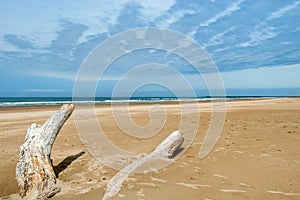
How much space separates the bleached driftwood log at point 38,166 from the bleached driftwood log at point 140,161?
104 cm

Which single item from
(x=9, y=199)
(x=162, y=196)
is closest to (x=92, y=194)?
(x=162, y=196)

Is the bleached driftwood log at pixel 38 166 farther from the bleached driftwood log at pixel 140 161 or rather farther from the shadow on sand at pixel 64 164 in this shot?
the bleached driftwood log at pixel 140 161

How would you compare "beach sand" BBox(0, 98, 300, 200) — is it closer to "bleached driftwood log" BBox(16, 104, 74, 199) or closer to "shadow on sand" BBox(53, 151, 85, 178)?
"shadow on sand" BBox(53, 151, 85, 178)

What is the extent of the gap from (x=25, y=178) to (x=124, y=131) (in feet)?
22.0

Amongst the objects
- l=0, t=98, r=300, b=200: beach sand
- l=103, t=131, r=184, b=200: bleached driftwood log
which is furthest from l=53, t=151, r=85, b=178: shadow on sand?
l=103, t=131, r=184, b=200: bleached driftwood log

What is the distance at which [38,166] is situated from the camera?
4.80 metres

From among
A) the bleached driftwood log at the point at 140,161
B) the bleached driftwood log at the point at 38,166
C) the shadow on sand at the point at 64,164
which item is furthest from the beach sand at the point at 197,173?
the bleached driftwood log at the point at 38,166

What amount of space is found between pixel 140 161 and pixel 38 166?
2119mm

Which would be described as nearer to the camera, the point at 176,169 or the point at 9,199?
the point at 9,199

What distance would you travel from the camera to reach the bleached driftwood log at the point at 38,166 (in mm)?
4484

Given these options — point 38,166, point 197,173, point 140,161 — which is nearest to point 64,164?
point 38,166

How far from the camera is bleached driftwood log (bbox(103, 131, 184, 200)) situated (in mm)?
4452

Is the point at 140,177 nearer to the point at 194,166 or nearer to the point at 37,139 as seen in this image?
the point at 194,166

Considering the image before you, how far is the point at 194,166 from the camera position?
19.0 ft
